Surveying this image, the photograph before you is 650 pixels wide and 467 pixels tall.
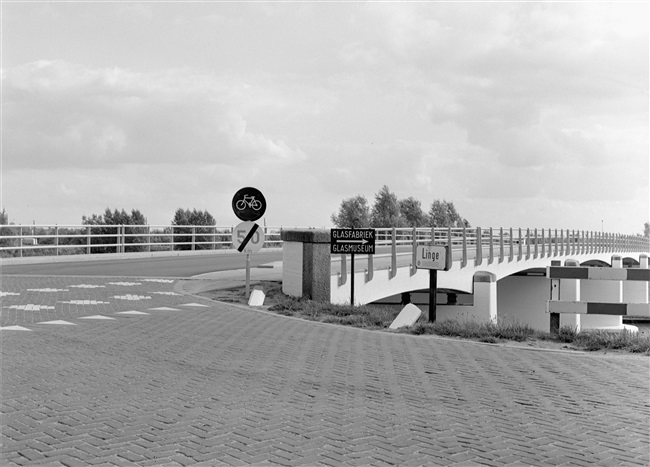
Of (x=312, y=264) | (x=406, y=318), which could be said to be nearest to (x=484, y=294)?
(x=312, y=264)

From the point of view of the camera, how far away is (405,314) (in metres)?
12.9

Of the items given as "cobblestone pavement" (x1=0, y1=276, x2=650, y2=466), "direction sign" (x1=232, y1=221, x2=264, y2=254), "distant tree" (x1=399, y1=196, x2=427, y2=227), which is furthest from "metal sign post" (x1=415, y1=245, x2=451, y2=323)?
"distant tree" (x1=399, y1=196, x2=427, y2=227)

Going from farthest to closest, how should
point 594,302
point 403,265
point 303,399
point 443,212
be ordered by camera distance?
1. point 443,212
2. point 403,265
3. point 594,302
4. point 303,399

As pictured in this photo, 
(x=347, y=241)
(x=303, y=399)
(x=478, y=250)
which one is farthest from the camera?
(x=478, y=250)

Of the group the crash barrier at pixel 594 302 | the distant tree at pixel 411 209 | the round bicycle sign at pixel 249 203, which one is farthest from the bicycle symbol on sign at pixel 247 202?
the distant tree at pixel 411 209

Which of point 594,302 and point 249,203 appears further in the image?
point 249,203

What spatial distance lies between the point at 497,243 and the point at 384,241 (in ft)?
57.7

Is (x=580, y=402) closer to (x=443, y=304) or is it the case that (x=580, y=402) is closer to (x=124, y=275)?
(x=124, y=275)

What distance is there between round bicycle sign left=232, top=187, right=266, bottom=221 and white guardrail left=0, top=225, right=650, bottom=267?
14.8 ft

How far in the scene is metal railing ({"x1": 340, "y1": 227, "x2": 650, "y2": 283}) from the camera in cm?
2245

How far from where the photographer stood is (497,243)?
36875 millimetres

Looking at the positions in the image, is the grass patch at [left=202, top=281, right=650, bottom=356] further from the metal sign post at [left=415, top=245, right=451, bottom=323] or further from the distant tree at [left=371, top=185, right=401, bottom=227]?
the distant tree at [left=371, top=185, right=401, bottom=227]

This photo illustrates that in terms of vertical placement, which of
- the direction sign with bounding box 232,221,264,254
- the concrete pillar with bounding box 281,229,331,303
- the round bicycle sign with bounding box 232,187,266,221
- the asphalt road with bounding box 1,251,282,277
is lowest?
the asphalt road with bounding box 1,251,282,277

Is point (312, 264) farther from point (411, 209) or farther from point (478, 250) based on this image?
point (411, 209)
